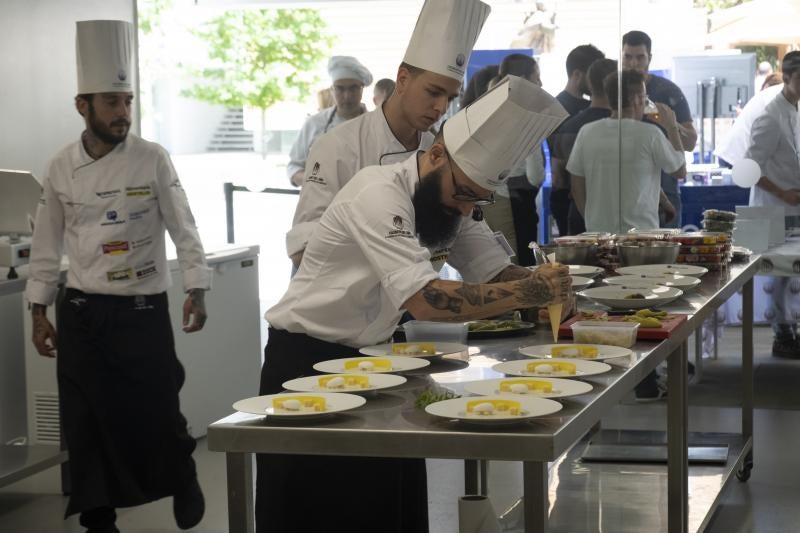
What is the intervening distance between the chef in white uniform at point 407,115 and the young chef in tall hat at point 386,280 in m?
0.53

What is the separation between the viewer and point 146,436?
3.93m

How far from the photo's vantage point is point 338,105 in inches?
257

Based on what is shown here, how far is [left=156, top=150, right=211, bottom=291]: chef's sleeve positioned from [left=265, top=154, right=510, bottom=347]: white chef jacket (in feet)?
4.99

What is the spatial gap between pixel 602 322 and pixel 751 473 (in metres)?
2.28

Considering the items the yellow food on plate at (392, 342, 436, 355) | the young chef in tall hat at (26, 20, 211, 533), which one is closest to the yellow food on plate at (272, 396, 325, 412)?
the yellow food on plate at (392, 342, 436, 355)

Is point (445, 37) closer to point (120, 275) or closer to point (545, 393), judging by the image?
point (545, 393)

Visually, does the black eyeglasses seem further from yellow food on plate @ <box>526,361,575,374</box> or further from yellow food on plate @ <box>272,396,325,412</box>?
yellow food on plate @ <box>272,396,325,412</box>

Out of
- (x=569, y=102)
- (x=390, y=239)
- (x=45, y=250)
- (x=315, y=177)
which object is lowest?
(x=45, y=250)

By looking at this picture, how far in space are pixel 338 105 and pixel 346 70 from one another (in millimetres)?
188

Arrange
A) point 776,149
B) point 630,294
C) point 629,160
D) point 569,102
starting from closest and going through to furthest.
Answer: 1. point 630,294
2. point 776,149
3. point 629,160
4. point 569,102

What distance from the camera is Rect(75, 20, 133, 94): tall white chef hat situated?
158 inches

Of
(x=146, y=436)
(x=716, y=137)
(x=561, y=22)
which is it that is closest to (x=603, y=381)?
(x=146, y=436)

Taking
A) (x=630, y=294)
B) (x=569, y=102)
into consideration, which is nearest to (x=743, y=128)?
(x=569, y=102)

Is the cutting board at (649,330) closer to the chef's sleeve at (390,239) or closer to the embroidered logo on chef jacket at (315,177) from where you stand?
the chef's sleeve at (390,239)
